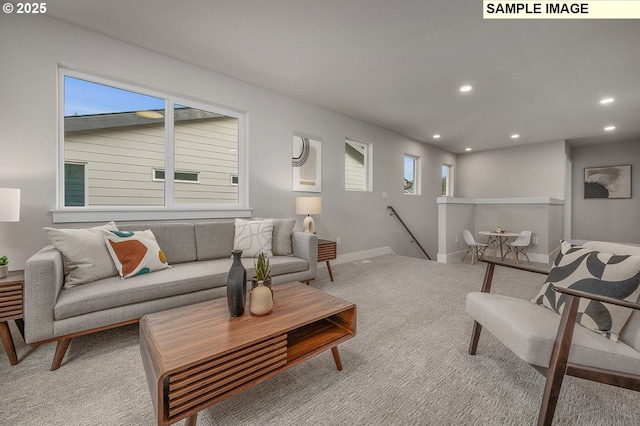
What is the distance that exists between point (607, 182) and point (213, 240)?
831cm

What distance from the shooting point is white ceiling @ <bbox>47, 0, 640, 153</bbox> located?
210cm

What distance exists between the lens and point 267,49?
2607 millimetres

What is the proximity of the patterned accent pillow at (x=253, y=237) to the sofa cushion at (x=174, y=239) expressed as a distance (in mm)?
426

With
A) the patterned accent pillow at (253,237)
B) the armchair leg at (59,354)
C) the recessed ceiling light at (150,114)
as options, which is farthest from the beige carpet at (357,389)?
the recessed ceiling light at (150,114)

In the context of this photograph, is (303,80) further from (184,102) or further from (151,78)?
(151,78)

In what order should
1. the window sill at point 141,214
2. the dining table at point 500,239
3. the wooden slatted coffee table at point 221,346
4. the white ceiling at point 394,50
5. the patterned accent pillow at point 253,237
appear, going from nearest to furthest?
the wooden slatted coffee table at point 221,346
the white ceiling at point 394,50
the window sill at point 141,214
the patterned accent pillow at point 253,237
the dining table at point 500,239

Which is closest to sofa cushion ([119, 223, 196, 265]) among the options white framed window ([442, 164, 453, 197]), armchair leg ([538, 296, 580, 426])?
armchair leg ([538, 296, 580, 426])

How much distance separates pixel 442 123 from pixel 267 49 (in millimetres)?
3480

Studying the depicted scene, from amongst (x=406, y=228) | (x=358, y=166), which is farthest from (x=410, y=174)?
(x=358, y=166)

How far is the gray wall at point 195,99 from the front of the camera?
6.93ft

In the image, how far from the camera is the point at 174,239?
98.0 inches

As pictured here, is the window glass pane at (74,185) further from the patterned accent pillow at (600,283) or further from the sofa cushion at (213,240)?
the patterned accent pillow at (600,283)

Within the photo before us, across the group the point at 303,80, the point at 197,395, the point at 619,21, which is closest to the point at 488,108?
the point at 619,21

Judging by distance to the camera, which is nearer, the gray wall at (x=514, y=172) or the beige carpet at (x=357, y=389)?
the beige carpet at (x=357, y=389)
